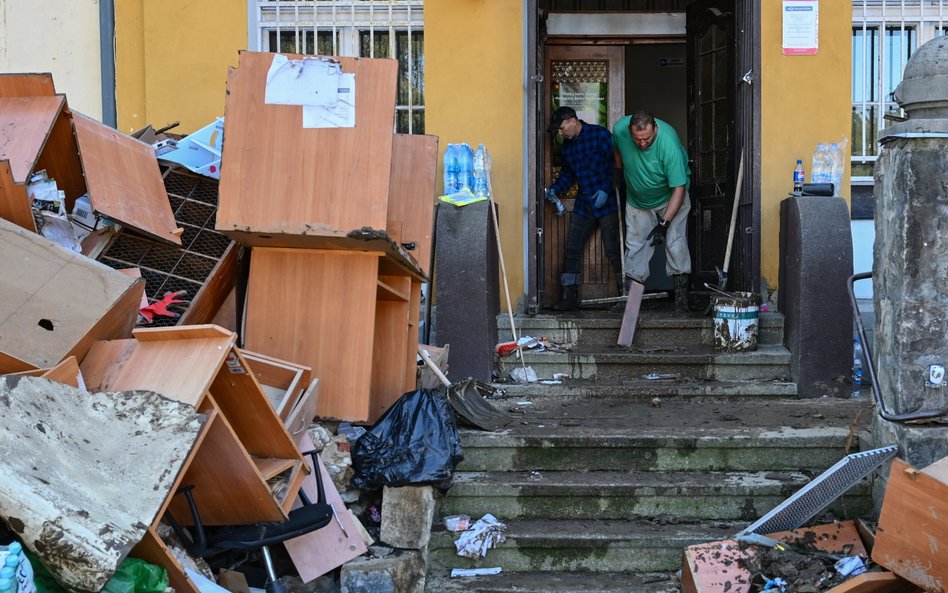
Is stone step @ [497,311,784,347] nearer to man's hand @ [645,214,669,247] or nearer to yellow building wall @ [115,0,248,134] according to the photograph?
man's hand @ [645,214,669,247]

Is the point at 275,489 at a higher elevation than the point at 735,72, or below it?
below

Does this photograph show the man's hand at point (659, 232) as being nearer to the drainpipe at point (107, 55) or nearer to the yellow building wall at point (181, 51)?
the yellow building wall at point (181, 51)

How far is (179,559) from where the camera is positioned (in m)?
4.02

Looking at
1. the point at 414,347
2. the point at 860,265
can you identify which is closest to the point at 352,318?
the point at 414,347

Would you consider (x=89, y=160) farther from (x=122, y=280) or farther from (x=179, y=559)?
(x=179, y=559)

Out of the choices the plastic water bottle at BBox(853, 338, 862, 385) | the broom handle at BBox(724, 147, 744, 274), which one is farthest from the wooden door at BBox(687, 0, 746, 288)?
the plastic water bottle at BBox(853, 338, 862, 385)

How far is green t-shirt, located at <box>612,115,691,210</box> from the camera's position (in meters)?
8.08

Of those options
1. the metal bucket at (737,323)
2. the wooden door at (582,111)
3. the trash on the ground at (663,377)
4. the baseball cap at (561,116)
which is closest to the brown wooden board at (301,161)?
the trash on the ground at (663,377)

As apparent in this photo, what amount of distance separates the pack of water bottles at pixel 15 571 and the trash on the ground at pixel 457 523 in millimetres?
2489

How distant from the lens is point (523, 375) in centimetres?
714

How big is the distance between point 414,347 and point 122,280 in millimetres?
1985

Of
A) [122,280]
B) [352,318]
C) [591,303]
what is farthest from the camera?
[591,303]

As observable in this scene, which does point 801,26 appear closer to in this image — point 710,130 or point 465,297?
point 710,130

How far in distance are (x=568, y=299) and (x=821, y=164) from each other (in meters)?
2.30
